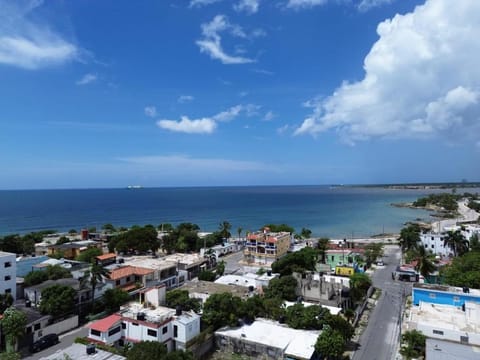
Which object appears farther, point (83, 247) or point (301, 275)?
point (83, 247)

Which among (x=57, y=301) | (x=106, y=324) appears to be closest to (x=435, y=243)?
(x=106, y=324)

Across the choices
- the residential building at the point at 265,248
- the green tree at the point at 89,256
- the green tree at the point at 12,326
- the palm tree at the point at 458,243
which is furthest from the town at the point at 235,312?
the residential building at the point at 265,248

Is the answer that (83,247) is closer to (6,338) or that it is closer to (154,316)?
(6,338)

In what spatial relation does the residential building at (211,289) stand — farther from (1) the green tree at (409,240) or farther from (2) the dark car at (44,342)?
(1) the green tree at (409,240)

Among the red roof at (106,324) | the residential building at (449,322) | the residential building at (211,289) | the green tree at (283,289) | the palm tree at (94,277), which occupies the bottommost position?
the residential building at (449,322)

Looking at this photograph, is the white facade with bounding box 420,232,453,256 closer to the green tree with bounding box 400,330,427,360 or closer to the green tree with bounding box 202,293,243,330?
the green tree with bounding box 400,330,427,360

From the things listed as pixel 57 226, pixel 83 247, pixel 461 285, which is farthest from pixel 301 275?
pixel 57 226
